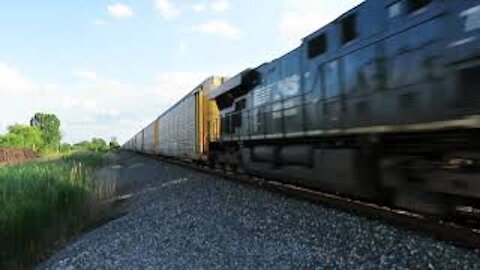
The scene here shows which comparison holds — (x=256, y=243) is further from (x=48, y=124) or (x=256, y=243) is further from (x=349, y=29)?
(x=48, y=124)

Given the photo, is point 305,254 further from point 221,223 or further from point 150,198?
point 150,198

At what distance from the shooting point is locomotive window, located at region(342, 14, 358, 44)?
1052 centimetres

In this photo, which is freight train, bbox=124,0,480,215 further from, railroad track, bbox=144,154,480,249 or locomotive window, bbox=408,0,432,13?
railroad track, bbox=144,154,480,249

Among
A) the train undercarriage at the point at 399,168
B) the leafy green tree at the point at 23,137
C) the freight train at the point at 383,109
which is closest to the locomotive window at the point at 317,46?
the freight train at the point at 383,109

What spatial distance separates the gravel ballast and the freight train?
27.1 inches

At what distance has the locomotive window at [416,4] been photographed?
26.6ft

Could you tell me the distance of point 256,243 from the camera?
7617mm

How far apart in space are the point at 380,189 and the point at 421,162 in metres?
1.36

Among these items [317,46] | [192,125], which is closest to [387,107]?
[317,46]

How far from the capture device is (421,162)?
8148 millimetres

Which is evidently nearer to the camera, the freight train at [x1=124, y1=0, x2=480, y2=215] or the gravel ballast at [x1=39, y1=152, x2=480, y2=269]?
the gravel ballast at [x1=39, y1=152, x2=480, y2=269]

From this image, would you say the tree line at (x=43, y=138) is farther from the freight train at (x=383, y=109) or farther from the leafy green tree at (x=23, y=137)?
the freight train at (x=383, y=109)

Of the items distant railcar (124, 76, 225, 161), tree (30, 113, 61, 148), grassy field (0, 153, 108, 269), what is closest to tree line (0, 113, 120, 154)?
tree (30, 113, 61, 148)

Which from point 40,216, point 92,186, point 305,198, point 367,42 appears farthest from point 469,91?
point 92,186
